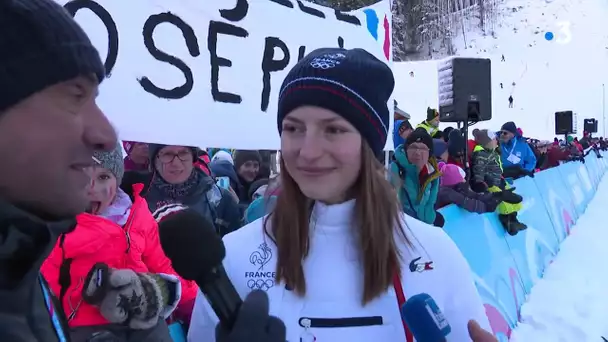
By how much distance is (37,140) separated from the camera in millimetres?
654

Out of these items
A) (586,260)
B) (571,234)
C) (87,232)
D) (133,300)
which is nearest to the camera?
(133,300)

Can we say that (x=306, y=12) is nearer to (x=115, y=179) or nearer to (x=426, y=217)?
(x=115, y=179)

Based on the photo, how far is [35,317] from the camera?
2.38 feet

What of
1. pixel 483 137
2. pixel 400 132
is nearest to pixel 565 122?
pixel 483 137

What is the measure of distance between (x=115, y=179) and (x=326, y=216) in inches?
32.8

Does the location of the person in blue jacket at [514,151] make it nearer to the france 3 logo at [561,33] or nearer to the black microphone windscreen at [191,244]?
the black microphone windscreen at [191,244]

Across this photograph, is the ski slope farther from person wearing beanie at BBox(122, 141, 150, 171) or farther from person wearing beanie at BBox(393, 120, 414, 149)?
person wearing beanie at BBox(122, 141, 150, 171)

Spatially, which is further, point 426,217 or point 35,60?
point 426,217

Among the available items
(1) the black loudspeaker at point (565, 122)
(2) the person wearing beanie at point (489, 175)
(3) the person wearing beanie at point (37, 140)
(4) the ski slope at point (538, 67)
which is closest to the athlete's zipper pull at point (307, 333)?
(3) the person wearing beanie at point (37, 140)

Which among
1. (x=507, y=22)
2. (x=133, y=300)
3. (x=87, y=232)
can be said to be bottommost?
(x=133, y=300)

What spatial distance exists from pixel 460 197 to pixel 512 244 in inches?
35.7

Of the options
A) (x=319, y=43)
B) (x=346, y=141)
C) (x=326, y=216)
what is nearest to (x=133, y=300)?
(x=326, y=216)

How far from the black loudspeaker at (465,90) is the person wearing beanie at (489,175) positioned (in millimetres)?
288

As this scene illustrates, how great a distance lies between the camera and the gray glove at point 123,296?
1567 millimetres
